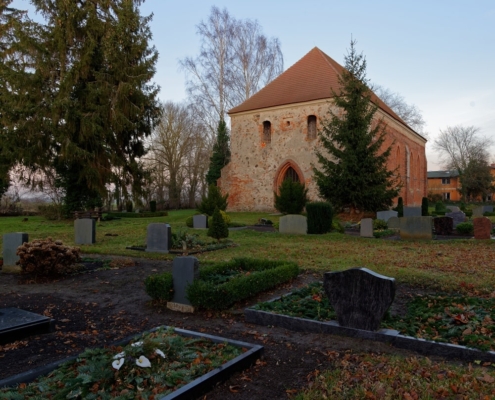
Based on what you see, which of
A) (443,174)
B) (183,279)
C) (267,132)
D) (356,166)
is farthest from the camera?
(443,174)

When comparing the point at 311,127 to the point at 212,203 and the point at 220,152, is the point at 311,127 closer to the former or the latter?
the point at 212,203

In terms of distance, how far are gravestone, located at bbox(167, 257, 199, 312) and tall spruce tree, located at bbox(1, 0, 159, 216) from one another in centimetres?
1677

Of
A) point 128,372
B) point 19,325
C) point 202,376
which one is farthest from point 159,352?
point 19,325

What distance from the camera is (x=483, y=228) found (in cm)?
1338

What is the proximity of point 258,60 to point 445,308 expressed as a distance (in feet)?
111

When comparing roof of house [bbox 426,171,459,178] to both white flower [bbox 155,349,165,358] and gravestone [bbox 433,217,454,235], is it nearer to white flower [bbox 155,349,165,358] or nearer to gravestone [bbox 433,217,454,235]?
gravestone [bbox 433,217,454,235]

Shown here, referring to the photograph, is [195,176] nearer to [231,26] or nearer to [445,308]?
[231,26]

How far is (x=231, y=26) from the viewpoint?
35094 mm

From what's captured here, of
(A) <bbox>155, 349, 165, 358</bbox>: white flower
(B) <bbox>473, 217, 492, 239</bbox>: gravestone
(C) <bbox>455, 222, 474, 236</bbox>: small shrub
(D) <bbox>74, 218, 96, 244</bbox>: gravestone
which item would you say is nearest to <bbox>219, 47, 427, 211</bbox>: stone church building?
(C) <bbox>455, 222, 474, 236</bbox>: small shrub

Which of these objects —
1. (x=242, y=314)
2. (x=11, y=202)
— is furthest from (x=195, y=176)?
(x=242, y=314)

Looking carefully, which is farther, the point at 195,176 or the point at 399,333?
the point at 195,176

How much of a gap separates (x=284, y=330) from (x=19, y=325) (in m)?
3.06


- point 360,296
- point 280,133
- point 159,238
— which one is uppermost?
point 280,133

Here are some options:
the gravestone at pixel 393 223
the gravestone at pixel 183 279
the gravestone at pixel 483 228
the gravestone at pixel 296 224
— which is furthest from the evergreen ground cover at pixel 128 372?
the gravestone at pixel 393 223
